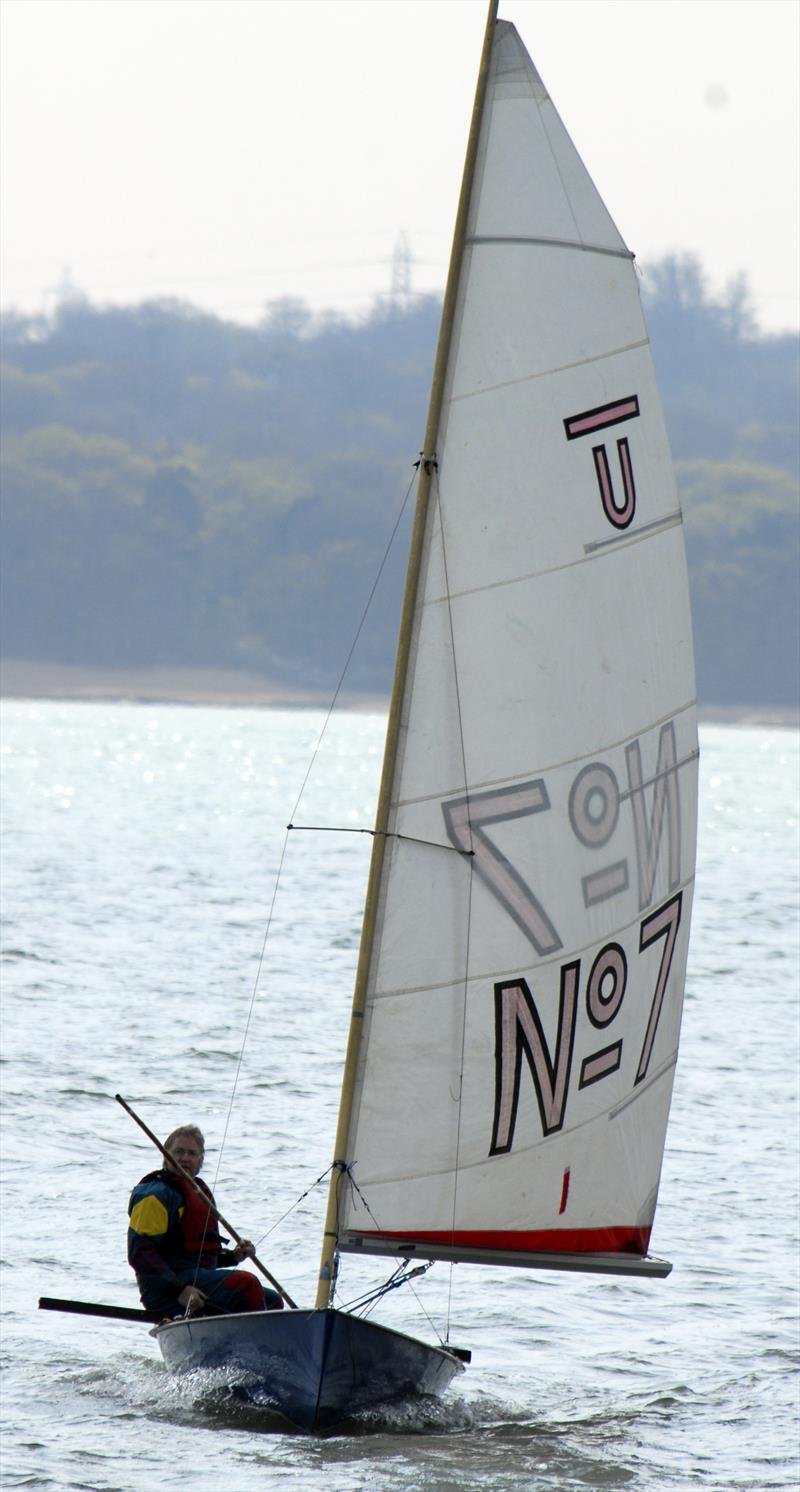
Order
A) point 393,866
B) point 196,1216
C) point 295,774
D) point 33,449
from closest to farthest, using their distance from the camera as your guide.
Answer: point 393,866, point 196,1216, point 295,774, point 33,449

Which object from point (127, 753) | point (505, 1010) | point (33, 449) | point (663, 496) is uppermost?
point (33, 449)

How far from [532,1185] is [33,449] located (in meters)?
195

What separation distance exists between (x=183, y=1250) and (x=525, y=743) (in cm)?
332

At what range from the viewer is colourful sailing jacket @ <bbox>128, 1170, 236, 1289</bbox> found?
33.5 feet

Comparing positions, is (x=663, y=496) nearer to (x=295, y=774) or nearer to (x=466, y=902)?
(x=466, y=902)

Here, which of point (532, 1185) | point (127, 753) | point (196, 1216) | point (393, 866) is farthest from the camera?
point (127, 753)

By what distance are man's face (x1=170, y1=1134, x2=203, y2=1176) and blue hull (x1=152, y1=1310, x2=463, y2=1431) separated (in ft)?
3.18

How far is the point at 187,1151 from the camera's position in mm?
10492

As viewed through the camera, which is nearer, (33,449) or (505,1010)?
(505,1010)

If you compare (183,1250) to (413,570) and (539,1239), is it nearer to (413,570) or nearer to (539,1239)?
(539,1239)

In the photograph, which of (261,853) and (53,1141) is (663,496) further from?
(261,853)

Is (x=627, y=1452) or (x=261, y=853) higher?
(x=261, y=853)

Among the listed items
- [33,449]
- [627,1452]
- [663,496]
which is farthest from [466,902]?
[33,449]

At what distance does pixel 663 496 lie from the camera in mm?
9891
